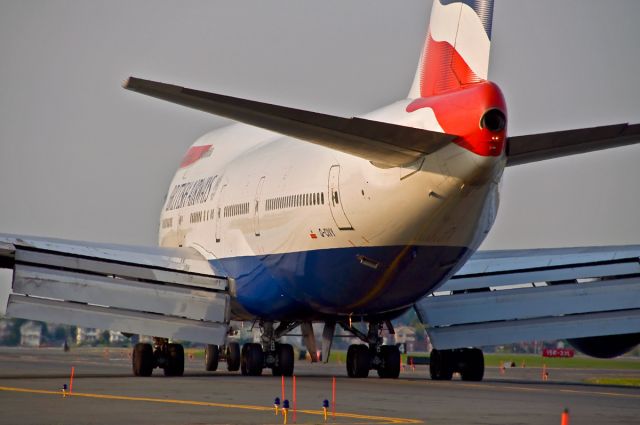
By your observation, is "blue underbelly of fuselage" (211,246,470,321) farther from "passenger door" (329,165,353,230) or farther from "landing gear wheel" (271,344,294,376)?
"landing gear wheel" (271,344,294,376)

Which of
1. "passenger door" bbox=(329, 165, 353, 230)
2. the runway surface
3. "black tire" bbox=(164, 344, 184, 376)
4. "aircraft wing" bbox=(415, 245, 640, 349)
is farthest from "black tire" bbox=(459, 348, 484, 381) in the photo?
"black tire" bbox=(164, 344, 184, 376)

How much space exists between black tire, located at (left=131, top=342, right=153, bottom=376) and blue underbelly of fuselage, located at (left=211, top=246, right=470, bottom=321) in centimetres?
265

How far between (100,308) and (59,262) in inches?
56.6

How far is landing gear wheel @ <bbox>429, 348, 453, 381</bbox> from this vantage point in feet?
108

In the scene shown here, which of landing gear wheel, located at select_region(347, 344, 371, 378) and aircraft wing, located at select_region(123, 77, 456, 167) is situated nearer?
aircraft wing, located at select_region(123, 77, 456, 167)

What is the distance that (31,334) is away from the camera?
93250 mm

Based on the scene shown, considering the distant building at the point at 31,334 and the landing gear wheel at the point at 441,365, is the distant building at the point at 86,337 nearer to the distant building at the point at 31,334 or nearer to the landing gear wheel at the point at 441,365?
the distant building at the point at 31,334

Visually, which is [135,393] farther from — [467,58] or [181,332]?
[467,58]

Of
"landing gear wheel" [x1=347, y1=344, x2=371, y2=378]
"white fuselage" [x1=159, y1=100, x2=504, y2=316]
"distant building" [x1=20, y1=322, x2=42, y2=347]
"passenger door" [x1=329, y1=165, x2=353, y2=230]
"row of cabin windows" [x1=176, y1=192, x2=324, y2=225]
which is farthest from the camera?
"distant building" [x1=20, y1=322, x2=42, y2=347]

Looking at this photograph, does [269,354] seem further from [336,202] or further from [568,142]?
[568,142]

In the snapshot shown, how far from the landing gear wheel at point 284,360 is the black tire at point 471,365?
431 cm

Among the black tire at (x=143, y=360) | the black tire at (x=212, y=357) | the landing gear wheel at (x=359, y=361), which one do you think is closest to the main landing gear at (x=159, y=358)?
the black tire at (x=143, y=360)

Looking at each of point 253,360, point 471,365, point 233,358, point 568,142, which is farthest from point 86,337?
point 568,142

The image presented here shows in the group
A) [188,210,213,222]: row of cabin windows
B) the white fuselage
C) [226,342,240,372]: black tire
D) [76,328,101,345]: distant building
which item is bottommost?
[226,342,240,372]: black tire
